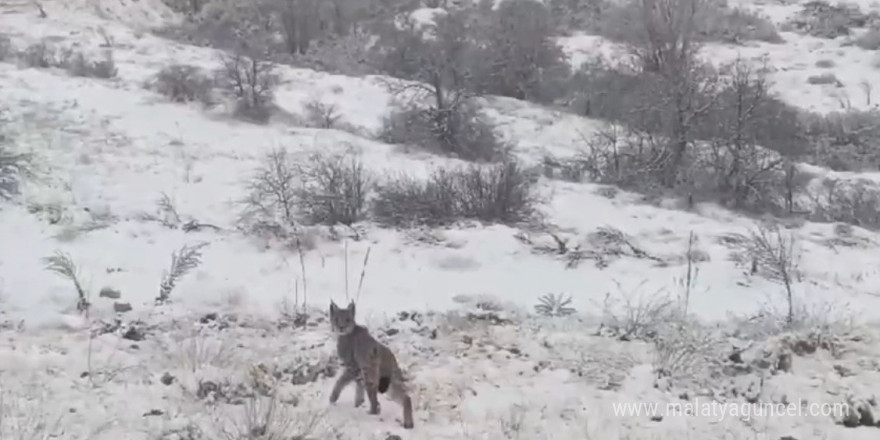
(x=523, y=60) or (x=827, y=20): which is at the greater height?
(x=827, y=20)

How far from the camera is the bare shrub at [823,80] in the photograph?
2192cm

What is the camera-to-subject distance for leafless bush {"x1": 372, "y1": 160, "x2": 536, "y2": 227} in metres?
11.7

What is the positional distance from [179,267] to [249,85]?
972cm

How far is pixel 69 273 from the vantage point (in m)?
7.29

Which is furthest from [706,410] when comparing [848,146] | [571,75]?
[571,75]

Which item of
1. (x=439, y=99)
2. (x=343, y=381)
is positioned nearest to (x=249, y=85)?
(x=439, y=99)

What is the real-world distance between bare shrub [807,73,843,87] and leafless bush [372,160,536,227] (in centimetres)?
1206

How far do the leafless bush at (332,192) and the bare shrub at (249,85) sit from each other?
3702 millimetres

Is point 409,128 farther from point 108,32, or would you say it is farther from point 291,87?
point 108,32

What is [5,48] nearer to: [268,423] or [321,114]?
[321,114]

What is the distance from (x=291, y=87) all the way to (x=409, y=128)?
3563mm

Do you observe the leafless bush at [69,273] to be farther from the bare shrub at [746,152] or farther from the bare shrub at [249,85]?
the bare shrub at [746,152]

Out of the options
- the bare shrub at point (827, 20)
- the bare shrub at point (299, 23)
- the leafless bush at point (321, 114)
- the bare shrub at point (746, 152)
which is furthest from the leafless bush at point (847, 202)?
the bare shrub at point (299, 23)

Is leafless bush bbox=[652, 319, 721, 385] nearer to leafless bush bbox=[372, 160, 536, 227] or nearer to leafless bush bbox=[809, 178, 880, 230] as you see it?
leafless bush bbox=[372, 160, 536, 227]
